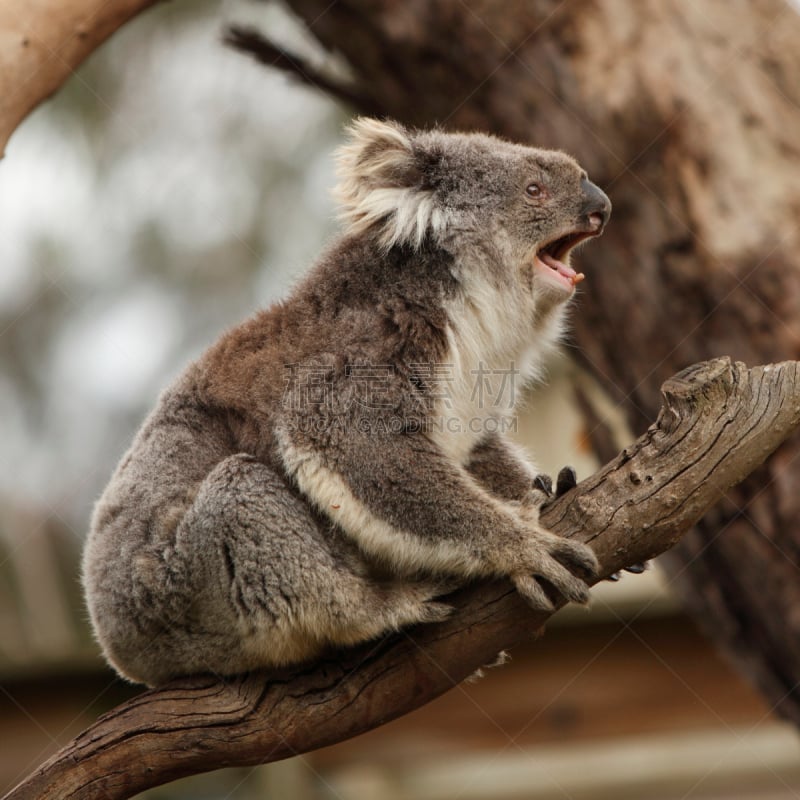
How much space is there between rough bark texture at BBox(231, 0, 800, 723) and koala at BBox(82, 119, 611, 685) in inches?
91.0

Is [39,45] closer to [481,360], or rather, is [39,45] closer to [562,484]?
[481,360]

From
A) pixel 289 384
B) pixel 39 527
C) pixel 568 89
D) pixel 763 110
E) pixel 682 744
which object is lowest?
pixel 39 527

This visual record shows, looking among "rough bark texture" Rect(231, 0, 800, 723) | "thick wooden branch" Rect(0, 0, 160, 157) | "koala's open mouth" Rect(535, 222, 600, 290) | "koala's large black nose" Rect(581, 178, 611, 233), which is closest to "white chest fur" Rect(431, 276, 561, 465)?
"koala's open mouth" Rect(535, 222, 600, 290)

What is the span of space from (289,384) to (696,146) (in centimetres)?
403

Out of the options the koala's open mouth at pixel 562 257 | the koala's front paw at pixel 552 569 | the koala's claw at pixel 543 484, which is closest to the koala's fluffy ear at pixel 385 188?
the koala's open mouth at pixel 562 257

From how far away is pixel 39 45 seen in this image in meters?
Result: 5.69

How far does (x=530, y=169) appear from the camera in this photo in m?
5.01

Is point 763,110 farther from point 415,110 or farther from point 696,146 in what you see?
point 415,110

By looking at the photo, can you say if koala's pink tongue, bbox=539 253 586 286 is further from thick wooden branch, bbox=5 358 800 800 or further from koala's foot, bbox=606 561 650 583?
koala's foot, bbox=606 561 650 583

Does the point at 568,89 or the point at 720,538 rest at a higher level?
the point at 568,89

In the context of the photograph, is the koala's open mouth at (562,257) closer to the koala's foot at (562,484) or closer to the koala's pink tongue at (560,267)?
the koala's pink tongue at (560,267)

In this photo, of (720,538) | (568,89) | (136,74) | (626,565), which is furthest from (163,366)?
(626,565)

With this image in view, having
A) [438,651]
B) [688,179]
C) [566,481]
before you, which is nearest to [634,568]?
[566,481]

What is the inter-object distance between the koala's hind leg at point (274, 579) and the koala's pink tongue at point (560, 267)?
1.71 meters
